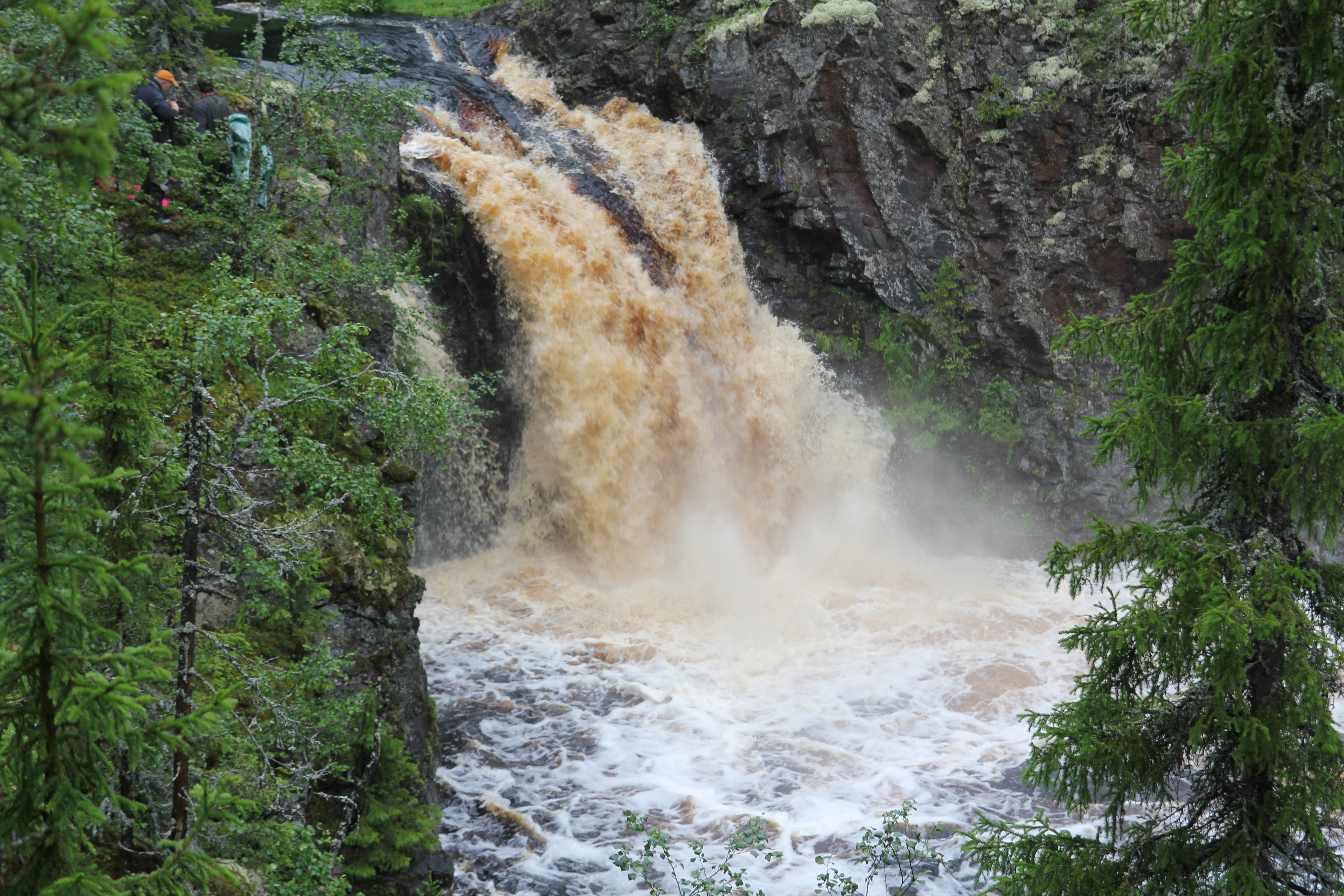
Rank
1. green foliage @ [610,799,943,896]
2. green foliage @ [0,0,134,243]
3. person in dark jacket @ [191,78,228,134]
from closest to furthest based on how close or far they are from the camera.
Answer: green foliage @ [0,0,134,243] < green foliage @ [610,799,943,896] < person in dark jacket @ [191,78,228,134]

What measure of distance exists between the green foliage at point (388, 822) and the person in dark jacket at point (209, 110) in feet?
20.1

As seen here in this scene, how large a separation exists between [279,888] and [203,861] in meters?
1.60

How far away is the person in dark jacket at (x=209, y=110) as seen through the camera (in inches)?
335

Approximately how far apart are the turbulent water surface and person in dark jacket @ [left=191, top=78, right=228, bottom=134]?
4855 millimetres

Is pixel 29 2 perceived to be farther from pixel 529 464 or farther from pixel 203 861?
pixel 529 464

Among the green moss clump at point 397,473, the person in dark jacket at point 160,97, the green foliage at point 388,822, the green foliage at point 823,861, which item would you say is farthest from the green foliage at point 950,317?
the green foliage at point 388,822

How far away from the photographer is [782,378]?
51.8 feet

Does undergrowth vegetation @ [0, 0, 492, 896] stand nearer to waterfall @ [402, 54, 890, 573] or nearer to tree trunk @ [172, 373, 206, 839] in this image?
tree trunk @ [172, 373, 206, 839]

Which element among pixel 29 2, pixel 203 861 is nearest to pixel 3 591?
pixel 203 861

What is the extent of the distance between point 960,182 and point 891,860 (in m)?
12.4

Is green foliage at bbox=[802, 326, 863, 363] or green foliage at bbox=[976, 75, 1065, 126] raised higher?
green foliage at bbox=[976, 75, 1065, 126]

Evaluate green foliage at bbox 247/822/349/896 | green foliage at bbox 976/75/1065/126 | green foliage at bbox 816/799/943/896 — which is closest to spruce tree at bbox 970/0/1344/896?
green foliage at bbox 816/799/943/896

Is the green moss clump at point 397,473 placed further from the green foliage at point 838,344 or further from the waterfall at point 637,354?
the green foliage at point 838,344

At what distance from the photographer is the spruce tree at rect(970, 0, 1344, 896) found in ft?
12.8
